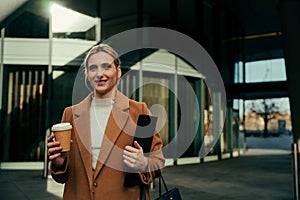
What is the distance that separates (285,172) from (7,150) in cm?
842

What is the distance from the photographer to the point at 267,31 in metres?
20.7

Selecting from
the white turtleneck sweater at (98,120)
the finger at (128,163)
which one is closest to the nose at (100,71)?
the white turtleneck sweater at (98,120)

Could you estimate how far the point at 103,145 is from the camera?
1.54 m

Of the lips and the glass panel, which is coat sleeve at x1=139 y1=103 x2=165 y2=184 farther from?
the glass panel

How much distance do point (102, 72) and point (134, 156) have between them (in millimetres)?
380

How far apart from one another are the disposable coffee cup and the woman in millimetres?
65

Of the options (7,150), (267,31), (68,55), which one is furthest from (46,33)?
(267,31)

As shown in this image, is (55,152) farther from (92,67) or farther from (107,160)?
(92,67)

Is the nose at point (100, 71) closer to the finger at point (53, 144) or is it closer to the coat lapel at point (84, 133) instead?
the coat lapel at point (84, 133)

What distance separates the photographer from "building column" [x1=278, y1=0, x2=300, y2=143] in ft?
28.4

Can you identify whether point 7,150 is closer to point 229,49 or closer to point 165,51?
point 165,51

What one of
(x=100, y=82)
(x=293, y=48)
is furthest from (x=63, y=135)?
(x=293, y=48)

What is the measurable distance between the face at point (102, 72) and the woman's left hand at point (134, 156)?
279 mm

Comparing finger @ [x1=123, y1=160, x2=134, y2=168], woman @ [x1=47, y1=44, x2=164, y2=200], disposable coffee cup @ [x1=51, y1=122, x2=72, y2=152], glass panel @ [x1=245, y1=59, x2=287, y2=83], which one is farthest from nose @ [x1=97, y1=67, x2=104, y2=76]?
glass panel @ [x1=245, y1=59, x2=287, y2=83]
